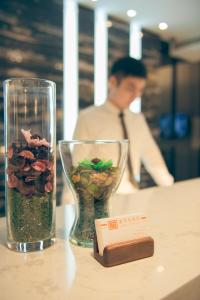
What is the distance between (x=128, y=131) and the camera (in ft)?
6.16

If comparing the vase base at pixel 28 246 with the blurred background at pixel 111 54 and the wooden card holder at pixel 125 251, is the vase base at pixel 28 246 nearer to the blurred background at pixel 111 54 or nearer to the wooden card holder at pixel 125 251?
the wooden card holder at pixel 125 251

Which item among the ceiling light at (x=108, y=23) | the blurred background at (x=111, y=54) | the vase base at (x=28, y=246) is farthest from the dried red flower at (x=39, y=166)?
the ceiling light at (x=108, y=23)

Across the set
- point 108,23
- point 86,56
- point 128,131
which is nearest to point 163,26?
→ point 108,23

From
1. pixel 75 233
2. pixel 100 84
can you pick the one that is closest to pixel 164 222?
pixel 75 233

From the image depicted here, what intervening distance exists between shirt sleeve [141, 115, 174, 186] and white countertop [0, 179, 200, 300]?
2.96 ft

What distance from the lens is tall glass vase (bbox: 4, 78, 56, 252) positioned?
22.4 inches

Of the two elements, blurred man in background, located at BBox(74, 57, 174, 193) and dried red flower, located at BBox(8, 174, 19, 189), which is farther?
blurred man in background, located at BBox(74, 57, 174, 193)

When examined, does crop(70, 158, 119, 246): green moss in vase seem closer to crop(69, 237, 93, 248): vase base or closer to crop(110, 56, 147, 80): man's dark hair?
crop(69, 237, 93, 248): vase base

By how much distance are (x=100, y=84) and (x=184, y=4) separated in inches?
43.6

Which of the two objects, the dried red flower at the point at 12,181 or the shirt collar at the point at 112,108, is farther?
the shirt collar at the point at 112,108

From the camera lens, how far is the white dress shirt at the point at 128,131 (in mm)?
1731

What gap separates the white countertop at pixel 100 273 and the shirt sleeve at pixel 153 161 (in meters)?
0.90

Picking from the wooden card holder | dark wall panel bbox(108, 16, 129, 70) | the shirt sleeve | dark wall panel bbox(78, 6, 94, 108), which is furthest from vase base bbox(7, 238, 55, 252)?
dark wall panel bbox(108, 16, 129, 70)

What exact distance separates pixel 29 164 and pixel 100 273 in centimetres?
23
